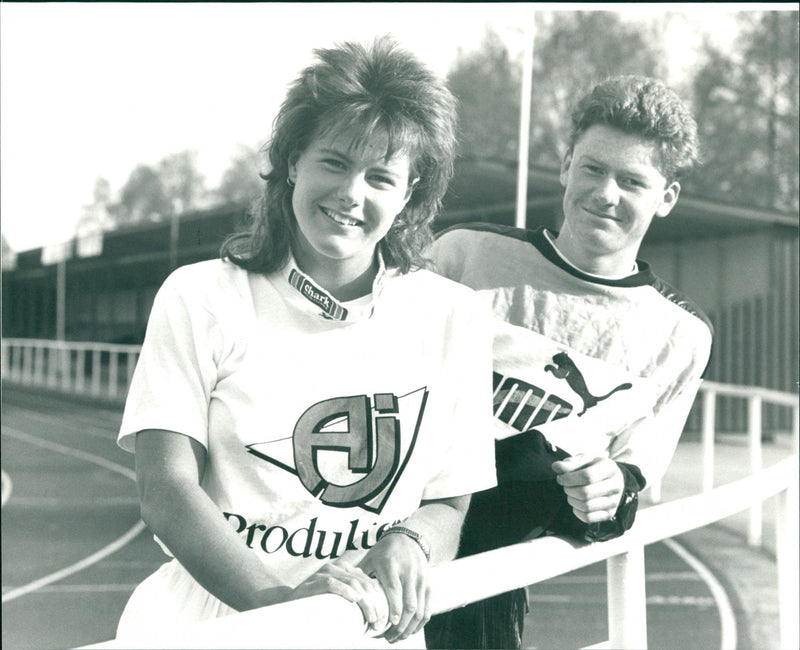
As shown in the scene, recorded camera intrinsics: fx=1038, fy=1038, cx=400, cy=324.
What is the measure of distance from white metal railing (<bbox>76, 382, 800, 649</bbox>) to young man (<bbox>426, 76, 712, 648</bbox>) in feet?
0.36

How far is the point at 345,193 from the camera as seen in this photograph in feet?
3.58

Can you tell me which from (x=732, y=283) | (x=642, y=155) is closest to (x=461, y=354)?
(x=642, y=155)

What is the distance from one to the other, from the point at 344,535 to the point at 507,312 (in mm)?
522

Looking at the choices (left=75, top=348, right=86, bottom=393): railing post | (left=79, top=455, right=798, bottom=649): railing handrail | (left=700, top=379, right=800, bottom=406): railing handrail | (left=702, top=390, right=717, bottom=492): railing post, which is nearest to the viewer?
(left=79, top=455, right=798, bottom=649): railing handrail

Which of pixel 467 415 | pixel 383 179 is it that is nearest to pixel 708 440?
pixel 467 415

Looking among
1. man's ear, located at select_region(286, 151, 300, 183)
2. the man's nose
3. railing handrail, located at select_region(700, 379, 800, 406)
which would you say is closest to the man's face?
the man's nose

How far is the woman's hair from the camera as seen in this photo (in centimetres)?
110

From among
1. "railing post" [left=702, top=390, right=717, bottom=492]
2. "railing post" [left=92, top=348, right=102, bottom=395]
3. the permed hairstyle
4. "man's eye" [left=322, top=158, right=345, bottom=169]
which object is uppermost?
the permed hairstyle

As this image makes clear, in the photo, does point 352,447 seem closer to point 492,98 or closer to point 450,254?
point 450,254

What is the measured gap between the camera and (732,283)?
91.4 inches

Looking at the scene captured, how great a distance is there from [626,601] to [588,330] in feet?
1.28

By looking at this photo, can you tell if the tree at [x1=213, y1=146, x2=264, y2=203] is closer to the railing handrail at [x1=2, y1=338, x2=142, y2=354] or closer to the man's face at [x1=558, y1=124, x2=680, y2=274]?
the railing handrail at [x1=2, y1=338, x2=142, y2=354]

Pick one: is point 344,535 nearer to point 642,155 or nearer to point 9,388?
point 642,155

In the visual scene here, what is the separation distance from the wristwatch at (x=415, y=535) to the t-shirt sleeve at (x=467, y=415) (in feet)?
0.33
